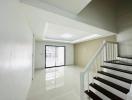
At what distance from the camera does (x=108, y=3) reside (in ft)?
13.0

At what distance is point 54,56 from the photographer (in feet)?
27.8

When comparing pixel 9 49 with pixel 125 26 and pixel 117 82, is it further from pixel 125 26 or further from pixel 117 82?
pixel 125 26

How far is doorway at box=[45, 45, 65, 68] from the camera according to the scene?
8031 mm

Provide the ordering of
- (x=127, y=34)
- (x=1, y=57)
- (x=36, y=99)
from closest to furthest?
(x=1, y=57)
(x=36, y=99)
(x=127, y=34)

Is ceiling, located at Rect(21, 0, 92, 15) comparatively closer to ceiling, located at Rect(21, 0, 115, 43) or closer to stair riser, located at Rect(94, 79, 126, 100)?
ceiling, located at Rect(21, 0, 115, 43)

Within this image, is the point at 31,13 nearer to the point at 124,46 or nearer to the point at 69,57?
the point at 124,46

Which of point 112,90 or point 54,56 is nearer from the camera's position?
point 112,90

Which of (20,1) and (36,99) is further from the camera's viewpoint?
(36,99)

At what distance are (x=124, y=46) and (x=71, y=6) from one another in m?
3.22

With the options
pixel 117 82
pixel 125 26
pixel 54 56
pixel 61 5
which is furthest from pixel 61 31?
pixel 54 56

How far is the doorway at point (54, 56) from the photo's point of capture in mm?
8031

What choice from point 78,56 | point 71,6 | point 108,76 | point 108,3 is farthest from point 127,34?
point 78,56

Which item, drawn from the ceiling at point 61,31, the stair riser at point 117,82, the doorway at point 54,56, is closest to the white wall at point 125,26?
the ceiling at point 61,31

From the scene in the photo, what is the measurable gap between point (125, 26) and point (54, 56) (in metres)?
6.38
